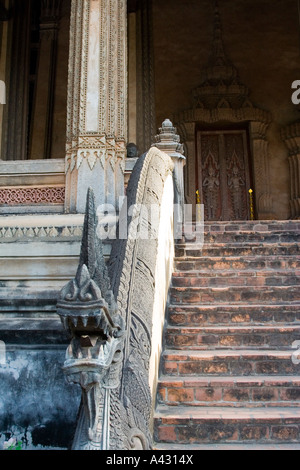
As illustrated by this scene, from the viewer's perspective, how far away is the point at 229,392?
333cm

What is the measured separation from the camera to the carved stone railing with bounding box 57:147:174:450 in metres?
2.13

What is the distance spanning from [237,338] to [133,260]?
1172mm

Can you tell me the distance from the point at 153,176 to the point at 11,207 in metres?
2.40

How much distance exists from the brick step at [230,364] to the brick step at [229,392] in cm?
17

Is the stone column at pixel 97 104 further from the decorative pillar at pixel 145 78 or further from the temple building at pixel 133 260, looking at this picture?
the decorative pillar at pixel 145 78

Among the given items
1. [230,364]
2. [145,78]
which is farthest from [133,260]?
[145,78]

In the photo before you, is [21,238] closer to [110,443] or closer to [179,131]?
[110,443]

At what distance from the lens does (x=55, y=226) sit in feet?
16.1

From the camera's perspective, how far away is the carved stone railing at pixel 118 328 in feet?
7.00

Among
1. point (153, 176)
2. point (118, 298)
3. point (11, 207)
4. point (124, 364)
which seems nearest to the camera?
point (124, 364)

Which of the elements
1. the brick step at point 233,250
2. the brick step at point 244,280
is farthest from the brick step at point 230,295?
the brick step at point 233,250

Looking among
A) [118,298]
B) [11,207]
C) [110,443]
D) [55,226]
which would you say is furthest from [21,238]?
[110,443]

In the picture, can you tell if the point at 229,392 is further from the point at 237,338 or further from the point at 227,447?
the point at 237,338

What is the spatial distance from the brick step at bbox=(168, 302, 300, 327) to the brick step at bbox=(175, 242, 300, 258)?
1.07 metres
